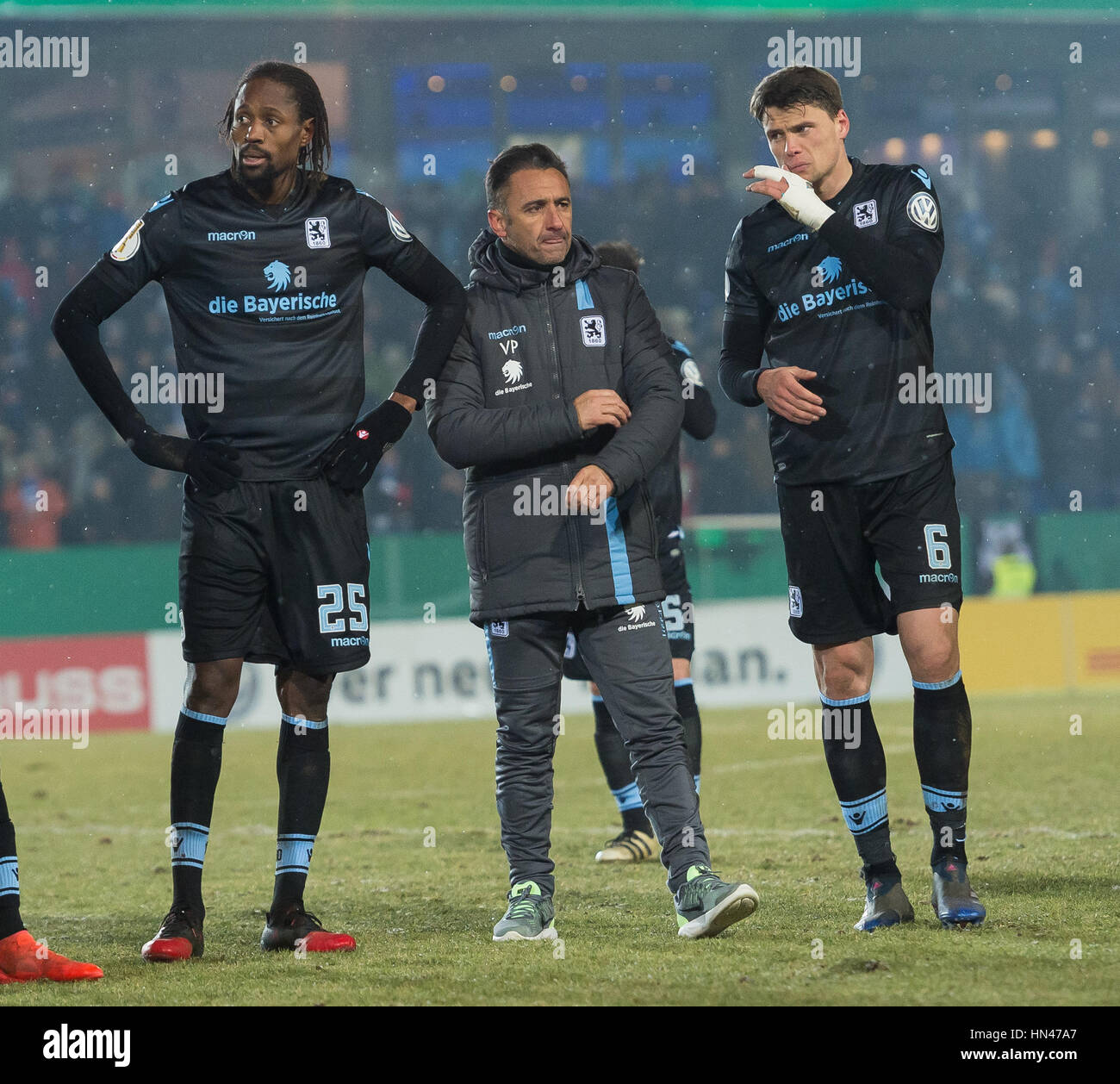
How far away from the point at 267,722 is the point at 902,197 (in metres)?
9.39

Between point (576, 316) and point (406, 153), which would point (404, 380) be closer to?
point (576, 316)

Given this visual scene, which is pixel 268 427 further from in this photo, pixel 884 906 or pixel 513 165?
pixel 884 906

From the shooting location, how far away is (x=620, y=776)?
245 inches

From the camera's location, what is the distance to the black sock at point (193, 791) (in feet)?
13.6

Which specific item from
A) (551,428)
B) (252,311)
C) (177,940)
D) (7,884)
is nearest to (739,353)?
(551,428)

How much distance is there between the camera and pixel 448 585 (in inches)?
535

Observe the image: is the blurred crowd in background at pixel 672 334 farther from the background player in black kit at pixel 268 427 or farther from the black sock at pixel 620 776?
the background player in black kit at pixel 268 427

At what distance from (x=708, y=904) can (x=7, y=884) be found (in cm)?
173

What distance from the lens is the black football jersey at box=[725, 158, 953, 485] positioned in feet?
14.2

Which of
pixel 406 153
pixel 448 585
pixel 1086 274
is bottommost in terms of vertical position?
pixel 448 585

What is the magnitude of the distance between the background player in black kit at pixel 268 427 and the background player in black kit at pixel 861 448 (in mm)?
992

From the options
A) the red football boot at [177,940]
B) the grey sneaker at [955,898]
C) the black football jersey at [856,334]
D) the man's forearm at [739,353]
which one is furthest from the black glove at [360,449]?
the grey sneaker at [955,898]
